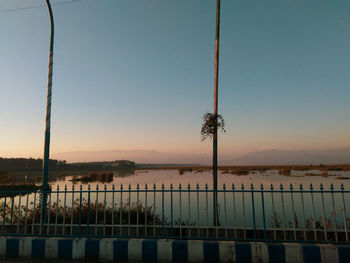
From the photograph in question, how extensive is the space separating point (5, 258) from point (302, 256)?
6.82m

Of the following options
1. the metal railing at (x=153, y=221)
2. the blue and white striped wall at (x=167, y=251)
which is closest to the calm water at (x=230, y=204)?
the metal railing at (x=153, y=221)

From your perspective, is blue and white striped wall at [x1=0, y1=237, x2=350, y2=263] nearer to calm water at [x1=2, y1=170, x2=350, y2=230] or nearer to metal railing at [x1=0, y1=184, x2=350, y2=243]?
metal railing at [x1=0, y1=184, x2=350, y2=243]

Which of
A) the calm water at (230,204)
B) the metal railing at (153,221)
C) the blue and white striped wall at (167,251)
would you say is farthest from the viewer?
the calm water at (230,204)

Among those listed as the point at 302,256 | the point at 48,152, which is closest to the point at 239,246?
the point at 302,256

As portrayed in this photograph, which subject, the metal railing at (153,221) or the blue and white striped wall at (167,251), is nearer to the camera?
the blue and white striped wall at (167,251)

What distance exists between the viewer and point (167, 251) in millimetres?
5129

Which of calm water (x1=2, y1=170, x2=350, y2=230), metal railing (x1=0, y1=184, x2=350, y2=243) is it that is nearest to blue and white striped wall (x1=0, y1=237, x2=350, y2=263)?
metal railing (x1=0, y1=184, x2=350, y2=243)

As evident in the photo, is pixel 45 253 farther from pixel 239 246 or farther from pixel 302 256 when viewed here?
pixel 302 256

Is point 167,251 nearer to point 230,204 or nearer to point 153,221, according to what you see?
point 153,221

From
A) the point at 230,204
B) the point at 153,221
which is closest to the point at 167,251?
the point at 153,221

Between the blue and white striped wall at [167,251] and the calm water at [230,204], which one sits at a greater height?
the blue and white striped wall at [167,251]

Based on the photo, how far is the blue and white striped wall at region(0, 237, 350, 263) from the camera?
15.6 feet

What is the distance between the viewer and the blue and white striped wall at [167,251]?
4759mm

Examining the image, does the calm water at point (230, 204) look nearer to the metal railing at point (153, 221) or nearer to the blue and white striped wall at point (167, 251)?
the metal railing at point (153, 221)
